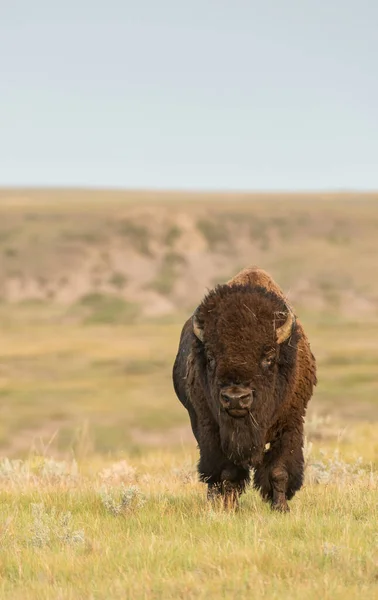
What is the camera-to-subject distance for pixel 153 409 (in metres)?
33.0

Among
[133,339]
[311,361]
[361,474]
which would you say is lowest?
[133,339]

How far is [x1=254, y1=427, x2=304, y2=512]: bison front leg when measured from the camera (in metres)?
8.65

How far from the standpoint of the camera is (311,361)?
930 centimetres

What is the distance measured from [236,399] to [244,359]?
0.34 meters

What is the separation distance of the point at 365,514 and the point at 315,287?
54873mm

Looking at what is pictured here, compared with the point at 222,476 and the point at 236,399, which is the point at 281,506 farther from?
the point at 236,399

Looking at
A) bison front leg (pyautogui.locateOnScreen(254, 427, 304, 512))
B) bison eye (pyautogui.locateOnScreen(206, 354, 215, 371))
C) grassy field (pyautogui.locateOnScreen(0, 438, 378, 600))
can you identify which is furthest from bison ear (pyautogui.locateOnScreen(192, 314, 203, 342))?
grassy field (pyautogui.locateOnScreen(0, 438, 378, 600))

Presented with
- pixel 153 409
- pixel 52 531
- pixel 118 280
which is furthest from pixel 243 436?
pixel 118 280

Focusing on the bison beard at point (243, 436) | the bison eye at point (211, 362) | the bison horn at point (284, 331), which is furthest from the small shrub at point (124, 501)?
the bison horn at point (284, 331)

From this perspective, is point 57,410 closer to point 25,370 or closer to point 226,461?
point 25,370

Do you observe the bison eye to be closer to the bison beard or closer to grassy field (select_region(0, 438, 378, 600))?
the bison beard

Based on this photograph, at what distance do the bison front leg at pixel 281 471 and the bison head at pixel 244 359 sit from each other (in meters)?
0.42

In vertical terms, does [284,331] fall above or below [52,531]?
above

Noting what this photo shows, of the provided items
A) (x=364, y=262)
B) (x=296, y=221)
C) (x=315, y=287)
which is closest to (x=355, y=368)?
(x=315, y=287)
